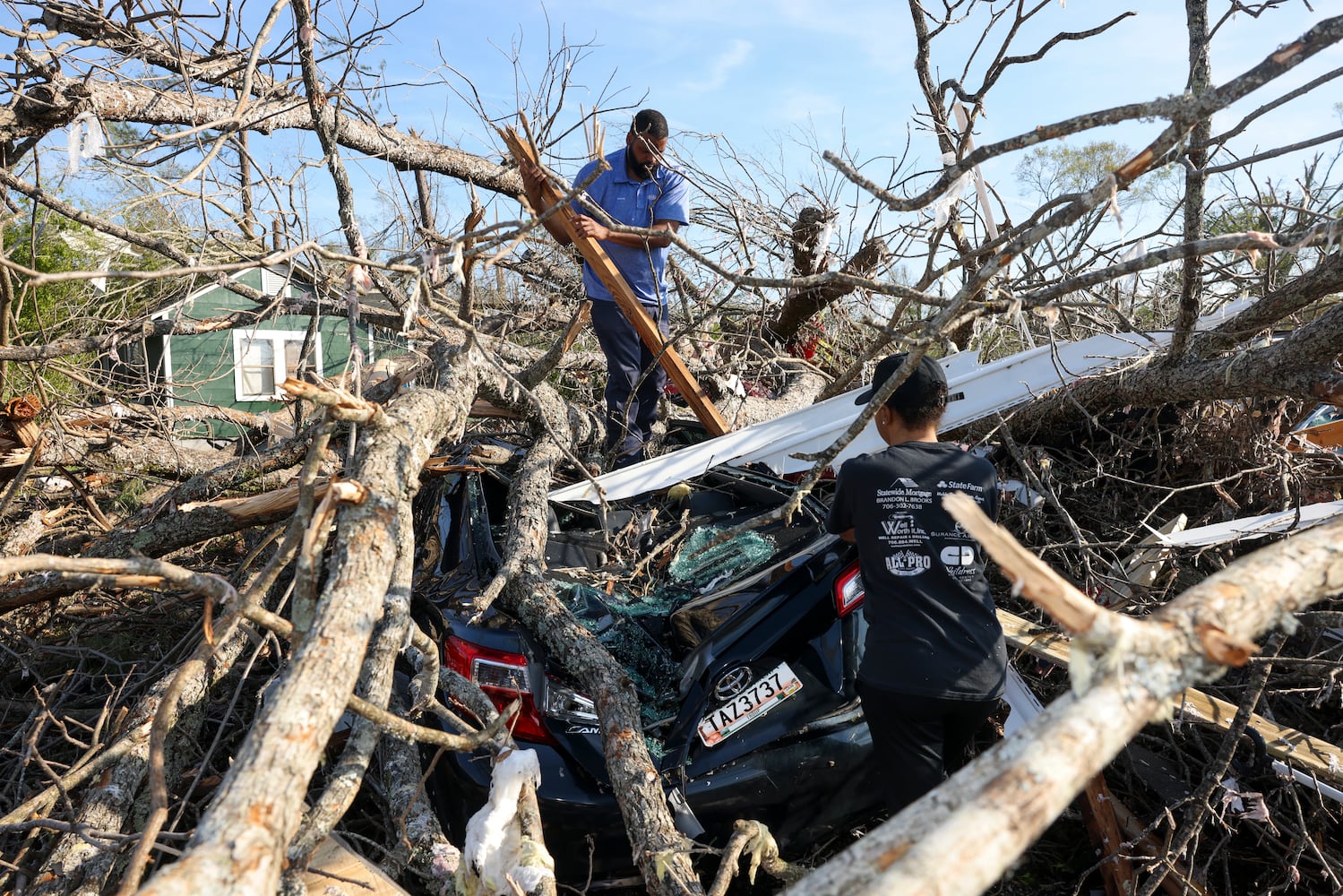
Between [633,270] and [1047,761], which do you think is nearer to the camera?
[1047,761]

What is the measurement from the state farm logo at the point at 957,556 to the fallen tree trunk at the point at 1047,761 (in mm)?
1215

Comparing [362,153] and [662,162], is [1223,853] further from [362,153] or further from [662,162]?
[362,153]

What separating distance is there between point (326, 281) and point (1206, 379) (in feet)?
13.4

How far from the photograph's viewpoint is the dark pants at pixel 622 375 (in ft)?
15.6

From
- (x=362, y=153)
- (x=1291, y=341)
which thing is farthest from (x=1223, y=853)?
(x=362, y=153)

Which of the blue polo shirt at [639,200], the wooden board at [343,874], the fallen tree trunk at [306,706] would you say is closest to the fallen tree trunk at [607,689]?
the wooden board at [343,874]

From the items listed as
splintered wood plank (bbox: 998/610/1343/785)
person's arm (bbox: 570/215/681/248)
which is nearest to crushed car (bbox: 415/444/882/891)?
splintered wood plank (bbox: 998/610/1343/785)

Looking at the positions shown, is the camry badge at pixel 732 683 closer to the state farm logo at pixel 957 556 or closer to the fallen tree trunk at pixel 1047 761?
the state farm logo at pixel 957 556

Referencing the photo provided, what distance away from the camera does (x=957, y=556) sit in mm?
2619

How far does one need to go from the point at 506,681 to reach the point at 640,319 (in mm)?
2265

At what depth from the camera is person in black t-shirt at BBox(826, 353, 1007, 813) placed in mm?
2557

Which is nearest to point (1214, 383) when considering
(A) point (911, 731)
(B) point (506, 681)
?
(A) point (911, 731)

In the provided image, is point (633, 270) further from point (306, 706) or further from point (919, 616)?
point (306, 706)

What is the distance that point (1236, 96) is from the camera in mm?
1937
